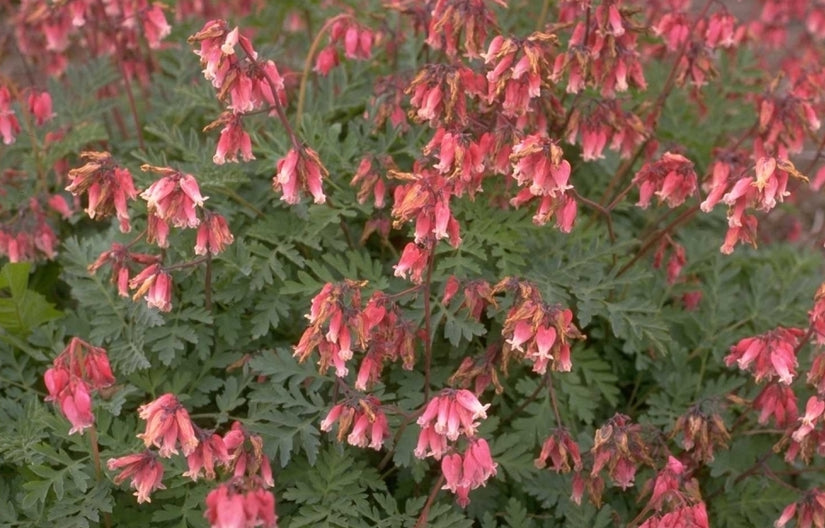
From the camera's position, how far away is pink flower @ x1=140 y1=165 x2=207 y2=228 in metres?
2.85

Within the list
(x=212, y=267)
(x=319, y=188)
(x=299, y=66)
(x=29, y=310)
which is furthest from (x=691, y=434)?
(x=299, y=66)

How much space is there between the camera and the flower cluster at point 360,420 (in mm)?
2848

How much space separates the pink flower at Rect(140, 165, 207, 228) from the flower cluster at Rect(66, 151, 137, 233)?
0.52 feet

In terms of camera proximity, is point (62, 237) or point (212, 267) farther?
point (62, 237)

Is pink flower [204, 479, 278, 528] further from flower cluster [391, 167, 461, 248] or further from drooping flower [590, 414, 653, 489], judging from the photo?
drooping flower [590, 414, 653, 489]

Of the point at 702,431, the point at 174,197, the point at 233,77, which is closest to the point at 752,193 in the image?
the point at 702,431

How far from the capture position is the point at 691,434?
314cm

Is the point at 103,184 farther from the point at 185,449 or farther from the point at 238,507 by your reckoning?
the point at 238,507

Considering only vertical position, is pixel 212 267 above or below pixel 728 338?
above

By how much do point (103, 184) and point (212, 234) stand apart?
1.16 ft

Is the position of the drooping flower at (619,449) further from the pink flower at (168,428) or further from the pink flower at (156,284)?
the pink flower at (156,284)

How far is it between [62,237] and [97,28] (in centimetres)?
95

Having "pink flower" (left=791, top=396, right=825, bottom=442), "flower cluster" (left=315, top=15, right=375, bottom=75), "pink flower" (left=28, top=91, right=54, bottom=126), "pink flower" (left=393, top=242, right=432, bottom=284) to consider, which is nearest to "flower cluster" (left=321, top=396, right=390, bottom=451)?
"pink flower" (left=393, top=242, right=432, bottom=284)

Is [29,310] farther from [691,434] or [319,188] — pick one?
[691,434]
